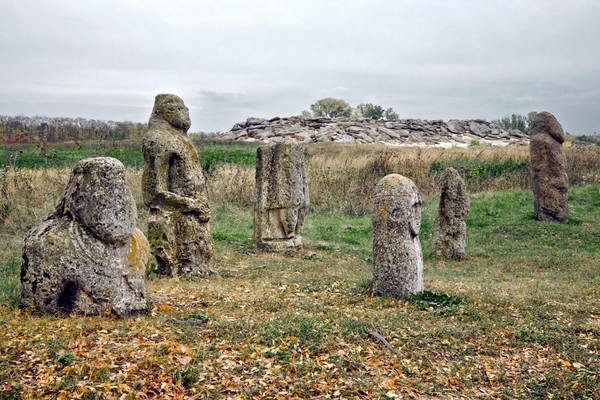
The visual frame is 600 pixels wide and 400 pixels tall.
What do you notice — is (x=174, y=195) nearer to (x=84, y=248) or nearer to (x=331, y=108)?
(x=84, y=248)

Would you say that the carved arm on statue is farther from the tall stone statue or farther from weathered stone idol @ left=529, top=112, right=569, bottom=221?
weathered stone idol @ left=529, top=112, right=569, bottom=221

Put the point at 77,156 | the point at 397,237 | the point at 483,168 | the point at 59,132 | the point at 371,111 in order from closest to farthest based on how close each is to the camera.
A: the point at 397,237 < the point at 77,156 < the point at 483,168 < the point at 59,132 < the point at 371,111

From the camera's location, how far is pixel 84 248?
7133mm

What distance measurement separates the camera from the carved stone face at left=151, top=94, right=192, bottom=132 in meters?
11.3

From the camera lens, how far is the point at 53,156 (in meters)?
23.3

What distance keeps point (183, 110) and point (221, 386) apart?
7.02 m

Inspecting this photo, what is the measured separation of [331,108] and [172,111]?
6347 centimetres

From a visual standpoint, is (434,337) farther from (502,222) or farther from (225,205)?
(225,205)

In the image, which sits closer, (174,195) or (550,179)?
(174,195)

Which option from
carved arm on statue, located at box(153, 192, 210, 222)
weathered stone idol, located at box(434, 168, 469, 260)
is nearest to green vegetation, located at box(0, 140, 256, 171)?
carved arm on statue, located at box(153, 192, 210, 222)

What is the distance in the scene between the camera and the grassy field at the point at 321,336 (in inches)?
226

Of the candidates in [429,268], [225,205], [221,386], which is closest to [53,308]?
[221,386]

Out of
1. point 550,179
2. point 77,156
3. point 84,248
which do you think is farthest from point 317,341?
point 77,156

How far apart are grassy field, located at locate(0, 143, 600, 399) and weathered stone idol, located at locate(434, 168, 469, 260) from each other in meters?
0.65
